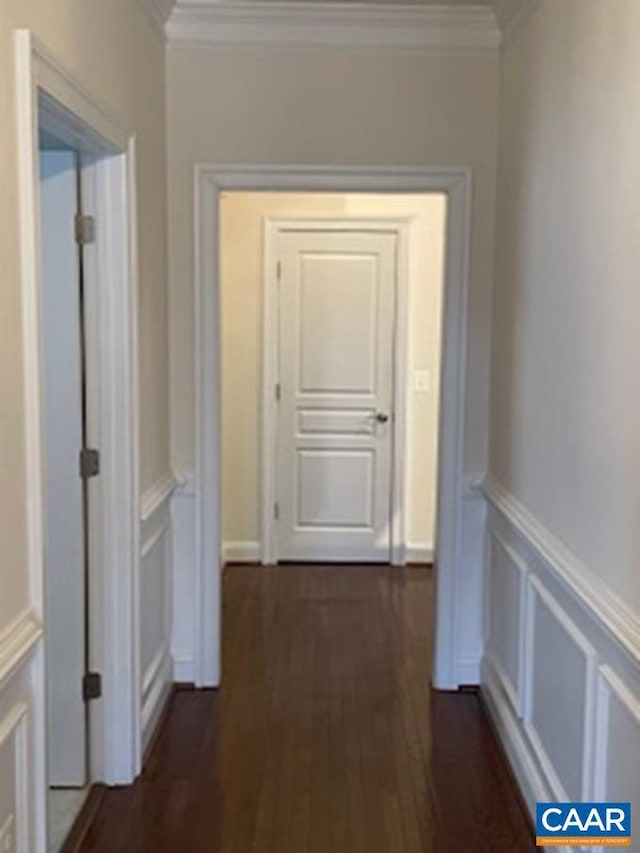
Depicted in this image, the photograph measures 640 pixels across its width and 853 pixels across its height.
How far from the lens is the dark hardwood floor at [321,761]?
2682mm

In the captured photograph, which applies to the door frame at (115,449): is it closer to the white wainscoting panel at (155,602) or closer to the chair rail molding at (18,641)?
the white wainscoting panel at (155,602)

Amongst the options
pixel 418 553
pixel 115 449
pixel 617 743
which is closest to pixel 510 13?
pixel 115 449

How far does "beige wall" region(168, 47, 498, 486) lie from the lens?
347 centimetres

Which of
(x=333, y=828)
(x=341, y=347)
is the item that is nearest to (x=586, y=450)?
(x=333, y=828)

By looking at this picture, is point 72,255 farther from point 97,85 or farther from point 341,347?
point 341,347

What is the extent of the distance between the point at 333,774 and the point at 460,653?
0.91 metres

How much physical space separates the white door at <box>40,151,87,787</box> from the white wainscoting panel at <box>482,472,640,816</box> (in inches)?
55.6

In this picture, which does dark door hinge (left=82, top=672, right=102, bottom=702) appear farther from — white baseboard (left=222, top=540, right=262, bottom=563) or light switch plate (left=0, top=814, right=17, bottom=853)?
white baseboard (left=222, top=540, right=262, bottom=563)

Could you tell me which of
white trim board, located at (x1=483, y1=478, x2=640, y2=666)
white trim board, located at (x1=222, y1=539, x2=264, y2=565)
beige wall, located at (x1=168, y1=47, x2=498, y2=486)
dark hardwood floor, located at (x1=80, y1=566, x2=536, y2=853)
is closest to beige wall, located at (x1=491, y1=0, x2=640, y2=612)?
white trim board, located at (x1=483, y1=478, x2=640, y2=666)

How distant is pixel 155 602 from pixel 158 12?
2.14m

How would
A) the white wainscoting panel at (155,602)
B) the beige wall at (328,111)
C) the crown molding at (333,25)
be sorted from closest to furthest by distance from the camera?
1. the white wainscoting panel at (155,602)
2. the crown molding at (333,25)
3. the beige wall at (328,111)

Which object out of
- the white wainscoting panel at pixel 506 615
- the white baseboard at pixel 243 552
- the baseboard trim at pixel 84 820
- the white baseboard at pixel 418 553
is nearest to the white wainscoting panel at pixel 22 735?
the baseboard trim at pixel 84 820

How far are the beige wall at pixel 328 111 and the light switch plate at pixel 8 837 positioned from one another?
2.33m

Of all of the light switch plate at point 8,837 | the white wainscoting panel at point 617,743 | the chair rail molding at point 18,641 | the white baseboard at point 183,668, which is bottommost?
the white baseboard at point 183,668
